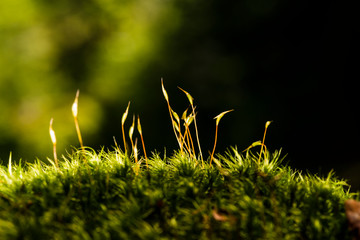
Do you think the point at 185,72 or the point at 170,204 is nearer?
the point at 170,204

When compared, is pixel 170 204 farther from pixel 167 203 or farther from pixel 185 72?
pixel 185 72

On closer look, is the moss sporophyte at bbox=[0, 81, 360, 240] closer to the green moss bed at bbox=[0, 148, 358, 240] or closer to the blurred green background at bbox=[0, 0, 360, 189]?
the green moss bed at bbox=[0, 148, 358, 240]

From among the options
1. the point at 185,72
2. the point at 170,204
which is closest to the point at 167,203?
the point at 170,204

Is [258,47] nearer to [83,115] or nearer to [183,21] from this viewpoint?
[183,21]

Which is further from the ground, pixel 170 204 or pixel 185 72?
pixel 170 204

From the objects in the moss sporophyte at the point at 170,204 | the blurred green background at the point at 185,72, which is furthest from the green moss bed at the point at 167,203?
the blurred green background at the point at 185,72

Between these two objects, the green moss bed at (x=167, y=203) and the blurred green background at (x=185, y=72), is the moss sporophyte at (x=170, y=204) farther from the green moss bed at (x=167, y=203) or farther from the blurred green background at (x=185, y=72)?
the blurred green background at (x=185, y=72)
